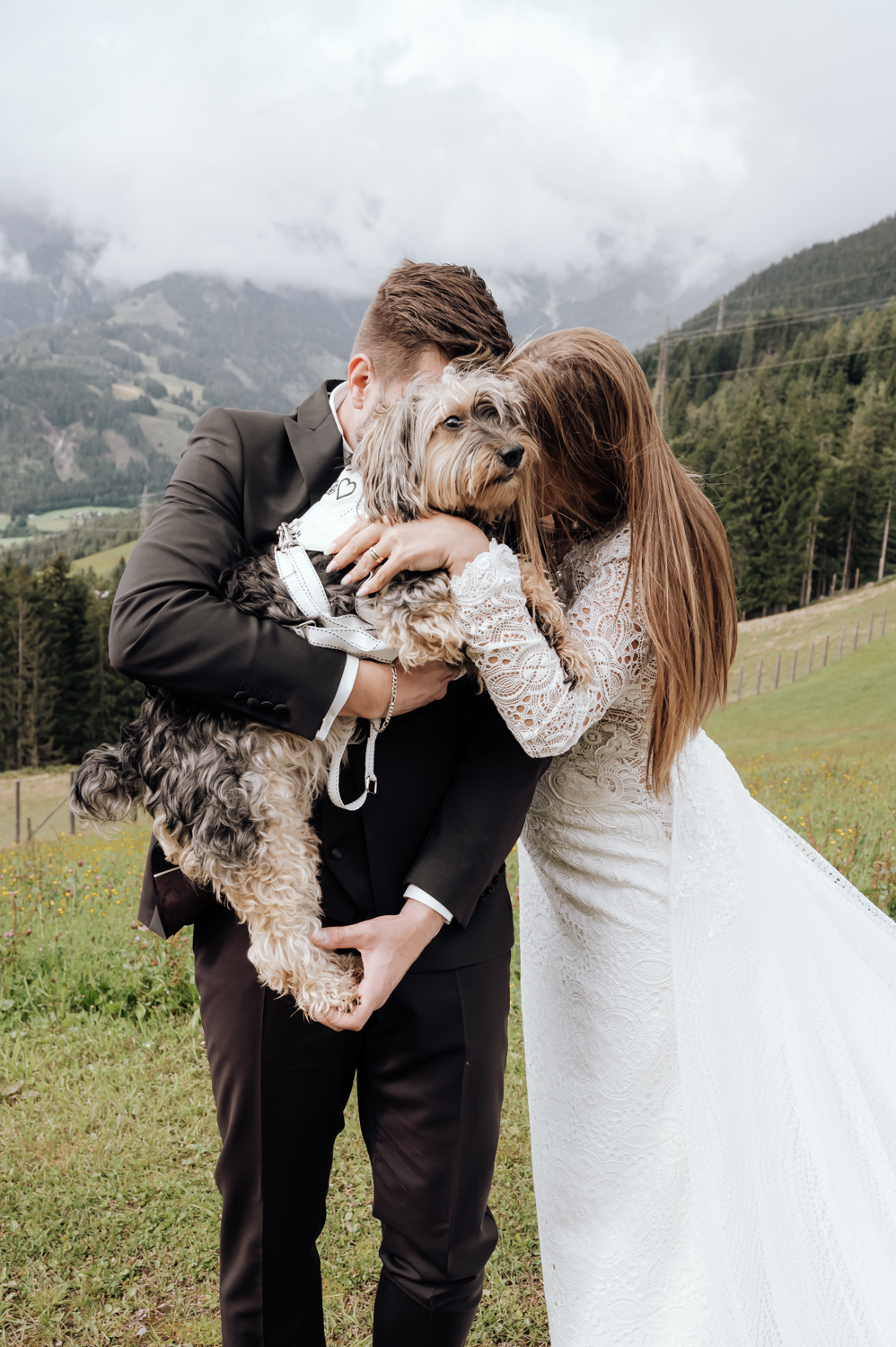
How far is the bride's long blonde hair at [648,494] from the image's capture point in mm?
2477

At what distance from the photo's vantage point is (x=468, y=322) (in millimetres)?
2768

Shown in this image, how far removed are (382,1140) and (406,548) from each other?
1773mm

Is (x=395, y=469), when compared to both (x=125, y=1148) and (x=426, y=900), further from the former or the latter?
(x=125, y=1148)

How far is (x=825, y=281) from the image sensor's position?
6973 inches

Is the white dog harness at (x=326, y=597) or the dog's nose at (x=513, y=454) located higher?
the dog's nose at (x=513, y=454)

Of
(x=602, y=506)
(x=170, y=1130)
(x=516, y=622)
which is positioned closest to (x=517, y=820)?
(x=516, y=622)

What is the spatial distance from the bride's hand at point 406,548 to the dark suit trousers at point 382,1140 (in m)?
1.19

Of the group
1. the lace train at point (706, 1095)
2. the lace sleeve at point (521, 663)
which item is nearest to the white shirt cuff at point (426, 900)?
the lace sleeve at point (521, 663)

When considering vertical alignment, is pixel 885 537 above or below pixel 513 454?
below

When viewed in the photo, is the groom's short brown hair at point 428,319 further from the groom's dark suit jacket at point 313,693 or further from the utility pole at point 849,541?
the utility pole at point 849,541

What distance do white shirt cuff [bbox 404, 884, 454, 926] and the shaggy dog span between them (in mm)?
385

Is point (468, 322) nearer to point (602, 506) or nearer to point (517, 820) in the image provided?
point (602, 506)

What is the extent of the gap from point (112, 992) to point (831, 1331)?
4.90m

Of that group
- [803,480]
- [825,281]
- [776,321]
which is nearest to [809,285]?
[825,281]
